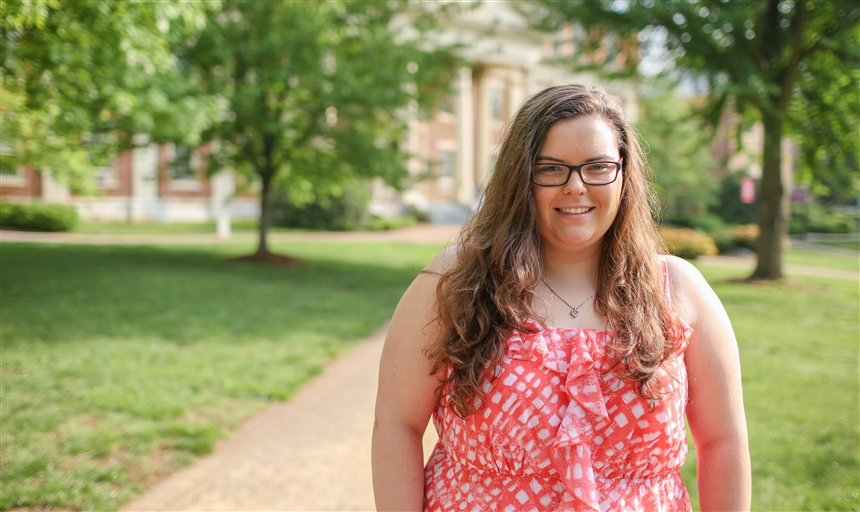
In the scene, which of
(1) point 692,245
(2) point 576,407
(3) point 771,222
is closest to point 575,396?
(2) point 576,407

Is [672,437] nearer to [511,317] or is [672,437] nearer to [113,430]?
[511,317]

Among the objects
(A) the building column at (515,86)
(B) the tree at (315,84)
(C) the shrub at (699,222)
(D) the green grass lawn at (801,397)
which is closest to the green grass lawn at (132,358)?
(B) the tree at (315,84)

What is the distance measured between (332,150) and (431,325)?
46.0 ft

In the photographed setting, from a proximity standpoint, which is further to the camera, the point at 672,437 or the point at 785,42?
the point at 785,42

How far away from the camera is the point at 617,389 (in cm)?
166

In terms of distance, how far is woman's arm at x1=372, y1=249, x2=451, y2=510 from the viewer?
1.75 metres

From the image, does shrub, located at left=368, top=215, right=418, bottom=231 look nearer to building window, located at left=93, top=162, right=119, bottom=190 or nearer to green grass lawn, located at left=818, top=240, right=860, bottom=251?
building window, located at left=93, top=162, right=119, bottom=190

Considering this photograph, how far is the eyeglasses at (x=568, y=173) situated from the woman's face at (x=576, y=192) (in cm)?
1

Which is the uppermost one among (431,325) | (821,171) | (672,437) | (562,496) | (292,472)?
(821,171)

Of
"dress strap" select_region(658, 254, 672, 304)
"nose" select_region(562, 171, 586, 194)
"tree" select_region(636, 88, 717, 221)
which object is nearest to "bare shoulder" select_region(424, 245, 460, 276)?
"nose" select_region(562, 171, 586, 194)

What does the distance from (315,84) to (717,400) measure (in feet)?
43.0

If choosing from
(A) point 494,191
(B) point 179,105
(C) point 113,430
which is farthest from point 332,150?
(A) point 494,191

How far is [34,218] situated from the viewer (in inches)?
333

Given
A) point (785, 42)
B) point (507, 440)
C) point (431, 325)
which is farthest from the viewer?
point (785, 42)
